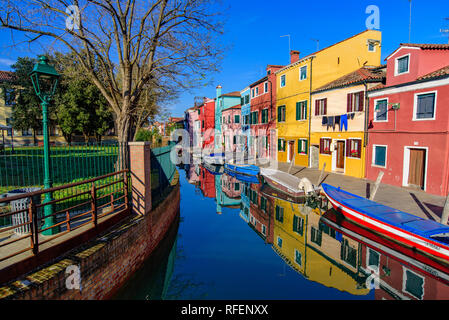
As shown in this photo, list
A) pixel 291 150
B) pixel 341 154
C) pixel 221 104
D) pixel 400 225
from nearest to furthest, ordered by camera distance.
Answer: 1. pixel 400 225
2. pixel 341 154
3. pixel 291 150
4. pixel 221 104

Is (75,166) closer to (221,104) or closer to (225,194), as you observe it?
(225,194)

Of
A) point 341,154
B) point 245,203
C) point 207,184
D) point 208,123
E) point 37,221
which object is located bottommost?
point 245,203

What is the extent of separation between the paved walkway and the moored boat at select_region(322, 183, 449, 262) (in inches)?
60.5

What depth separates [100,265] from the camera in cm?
519

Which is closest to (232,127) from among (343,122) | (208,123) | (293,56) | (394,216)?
(208,123)

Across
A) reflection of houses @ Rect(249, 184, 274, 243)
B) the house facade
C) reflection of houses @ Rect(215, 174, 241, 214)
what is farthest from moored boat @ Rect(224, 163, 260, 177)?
the house facade

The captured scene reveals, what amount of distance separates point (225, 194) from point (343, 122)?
9.90 meters

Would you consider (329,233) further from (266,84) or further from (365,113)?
(266,84)

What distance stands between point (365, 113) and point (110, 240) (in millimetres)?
17008

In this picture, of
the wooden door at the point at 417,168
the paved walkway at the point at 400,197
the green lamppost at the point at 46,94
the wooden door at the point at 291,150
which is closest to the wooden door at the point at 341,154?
the paved walkway at the point at 400,197

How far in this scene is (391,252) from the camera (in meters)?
8.35

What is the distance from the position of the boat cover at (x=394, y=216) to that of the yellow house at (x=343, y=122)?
6.93m

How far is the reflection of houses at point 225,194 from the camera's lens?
15207mm
